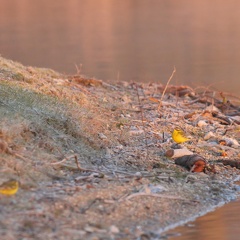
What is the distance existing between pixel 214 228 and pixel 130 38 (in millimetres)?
11006

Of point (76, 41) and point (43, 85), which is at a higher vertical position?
point (43, 85)

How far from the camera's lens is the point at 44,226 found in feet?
15.1

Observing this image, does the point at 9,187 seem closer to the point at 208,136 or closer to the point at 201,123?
the point at 208,136

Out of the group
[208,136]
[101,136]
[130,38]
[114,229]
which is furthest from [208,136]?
[130,38]

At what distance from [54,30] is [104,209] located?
1308 centimetres

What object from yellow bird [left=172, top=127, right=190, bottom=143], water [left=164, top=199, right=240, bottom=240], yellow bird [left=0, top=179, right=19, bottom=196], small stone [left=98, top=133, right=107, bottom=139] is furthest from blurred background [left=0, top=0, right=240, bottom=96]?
yellow bird [left=0, top=179, right=19, bottom=196]

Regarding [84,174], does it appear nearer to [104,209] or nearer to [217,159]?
[104,209]

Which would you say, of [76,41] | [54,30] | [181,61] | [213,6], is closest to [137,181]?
[181,61]

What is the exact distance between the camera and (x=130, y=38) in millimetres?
15836

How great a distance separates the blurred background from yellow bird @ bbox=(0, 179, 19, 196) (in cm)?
551

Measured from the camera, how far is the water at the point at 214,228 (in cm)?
485

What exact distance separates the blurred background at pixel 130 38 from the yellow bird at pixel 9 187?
551cm

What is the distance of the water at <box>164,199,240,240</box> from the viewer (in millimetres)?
4848

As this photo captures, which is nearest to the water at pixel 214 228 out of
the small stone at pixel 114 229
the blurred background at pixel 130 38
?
the small stone at pixel 114 229
